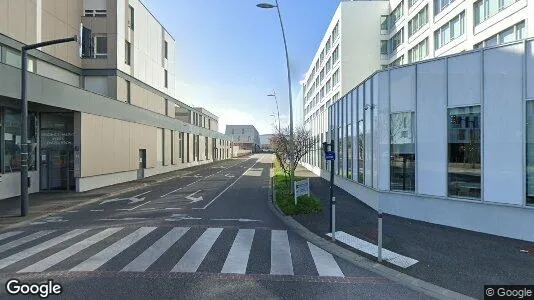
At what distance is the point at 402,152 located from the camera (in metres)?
14.4

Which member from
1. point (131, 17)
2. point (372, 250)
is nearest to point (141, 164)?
point (131, 17)

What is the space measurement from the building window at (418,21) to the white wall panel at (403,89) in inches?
960

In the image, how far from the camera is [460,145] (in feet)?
41.3

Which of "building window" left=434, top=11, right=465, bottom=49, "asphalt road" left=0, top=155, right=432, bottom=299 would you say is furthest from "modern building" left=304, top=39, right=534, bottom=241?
"building window" left=434, top=11, right=465, bottom=49

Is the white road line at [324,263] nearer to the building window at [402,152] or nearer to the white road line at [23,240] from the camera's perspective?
the building window at [402,152]

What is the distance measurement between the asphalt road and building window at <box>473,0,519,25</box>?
21248 mm

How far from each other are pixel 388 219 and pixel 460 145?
344 cm

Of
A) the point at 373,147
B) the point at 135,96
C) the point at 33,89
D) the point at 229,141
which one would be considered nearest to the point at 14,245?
the point at 33,89

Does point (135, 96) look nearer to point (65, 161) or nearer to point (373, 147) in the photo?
point (65, 161)

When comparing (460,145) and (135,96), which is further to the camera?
(135,96)

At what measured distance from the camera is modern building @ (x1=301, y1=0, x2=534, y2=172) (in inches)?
992

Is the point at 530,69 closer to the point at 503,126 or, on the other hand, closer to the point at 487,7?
the point at 503,126

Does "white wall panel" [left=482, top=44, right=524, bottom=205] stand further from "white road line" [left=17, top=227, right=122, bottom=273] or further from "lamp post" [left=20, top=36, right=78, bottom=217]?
"lamp post" [left=20, top=36, right=78, bottom=217]

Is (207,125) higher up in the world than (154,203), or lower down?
higher up
